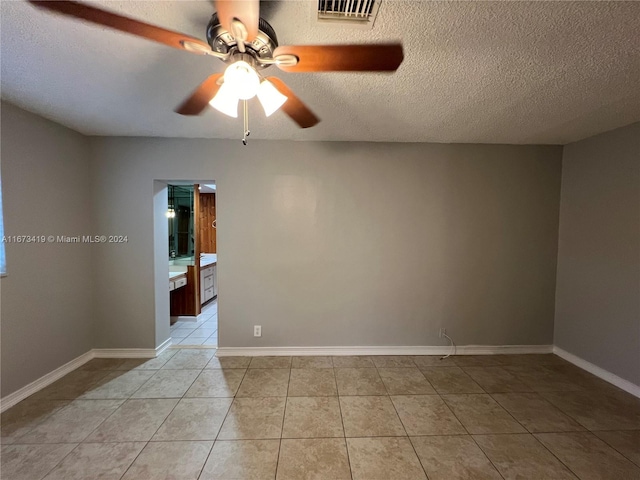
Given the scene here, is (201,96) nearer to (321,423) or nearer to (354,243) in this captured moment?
(354,243)

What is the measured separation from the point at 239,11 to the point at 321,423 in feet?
7.66

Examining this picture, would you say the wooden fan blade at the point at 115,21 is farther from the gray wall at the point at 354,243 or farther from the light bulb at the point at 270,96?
the gray wall at the point at 354,243

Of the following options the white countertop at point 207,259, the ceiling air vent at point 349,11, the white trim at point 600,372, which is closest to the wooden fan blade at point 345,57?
the ceiling air vent at point 349,11

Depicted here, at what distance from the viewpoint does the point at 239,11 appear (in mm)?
827

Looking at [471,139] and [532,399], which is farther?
[471,139]

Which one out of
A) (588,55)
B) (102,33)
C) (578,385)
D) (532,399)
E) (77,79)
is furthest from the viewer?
(578,385)

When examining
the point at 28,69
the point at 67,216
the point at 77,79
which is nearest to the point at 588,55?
the point at 77,79

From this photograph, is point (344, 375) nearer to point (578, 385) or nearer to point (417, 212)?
point (417, 212)

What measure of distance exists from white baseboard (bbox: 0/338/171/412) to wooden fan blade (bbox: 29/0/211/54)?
2.71 m

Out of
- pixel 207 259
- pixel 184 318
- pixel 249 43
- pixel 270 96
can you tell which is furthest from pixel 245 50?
pixel 207 259

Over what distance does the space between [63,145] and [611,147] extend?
16.9ft

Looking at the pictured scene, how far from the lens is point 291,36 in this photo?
1253mm

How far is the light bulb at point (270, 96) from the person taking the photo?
4.04ft

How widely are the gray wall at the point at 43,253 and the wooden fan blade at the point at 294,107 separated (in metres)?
2.23
